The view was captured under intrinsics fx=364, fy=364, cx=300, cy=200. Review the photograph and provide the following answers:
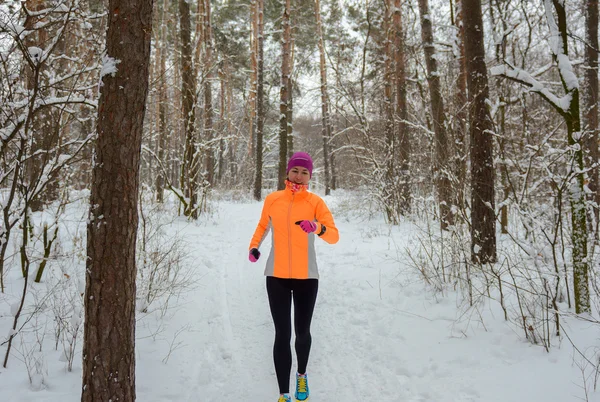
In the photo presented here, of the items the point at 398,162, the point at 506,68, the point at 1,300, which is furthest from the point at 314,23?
the point at 1,300

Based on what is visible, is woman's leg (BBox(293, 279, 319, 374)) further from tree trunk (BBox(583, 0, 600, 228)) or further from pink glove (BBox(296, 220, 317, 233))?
tree trunk (BBox(583, 0, 600, 228))

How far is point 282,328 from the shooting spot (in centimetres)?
280

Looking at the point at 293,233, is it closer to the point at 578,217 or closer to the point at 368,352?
the point at 368,352

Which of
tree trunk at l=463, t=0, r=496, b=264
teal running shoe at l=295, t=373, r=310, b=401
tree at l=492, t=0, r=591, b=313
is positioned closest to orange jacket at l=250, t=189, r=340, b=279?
teal running shoe at l=295, t=373, r=310, b=401

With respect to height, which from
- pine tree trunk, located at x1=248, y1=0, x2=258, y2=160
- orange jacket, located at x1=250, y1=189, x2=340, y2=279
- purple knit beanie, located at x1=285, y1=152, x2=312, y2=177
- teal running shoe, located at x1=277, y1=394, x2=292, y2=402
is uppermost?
pine tree trunk, located at x1=248, y1=0, x2=258, y2=160

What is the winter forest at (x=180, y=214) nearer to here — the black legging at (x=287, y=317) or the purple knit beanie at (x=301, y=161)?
the black legging at (x=287, y=317)

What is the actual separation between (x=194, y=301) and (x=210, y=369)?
4.78 ft

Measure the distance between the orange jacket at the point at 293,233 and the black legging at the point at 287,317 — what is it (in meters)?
0.09

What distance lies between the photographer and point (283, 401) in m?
2.66

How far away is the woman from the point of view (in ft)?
9.19

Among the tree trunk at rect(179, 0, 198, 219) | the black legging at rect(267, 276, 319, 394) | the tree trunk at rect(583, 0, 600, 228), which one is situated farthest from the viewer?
the tree trunk at rect(179, 0, 198, 219)

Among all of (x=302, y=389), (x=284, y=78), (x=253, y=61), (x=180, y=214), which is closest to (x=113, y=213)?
(x=302, y=389)

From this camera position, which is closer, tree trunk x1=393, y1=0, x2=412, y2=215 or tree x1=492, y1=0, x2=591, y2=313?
tree x1=492, y1=0, x2=591, y2=313

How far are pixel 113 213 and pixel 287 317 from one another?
1477 mm
